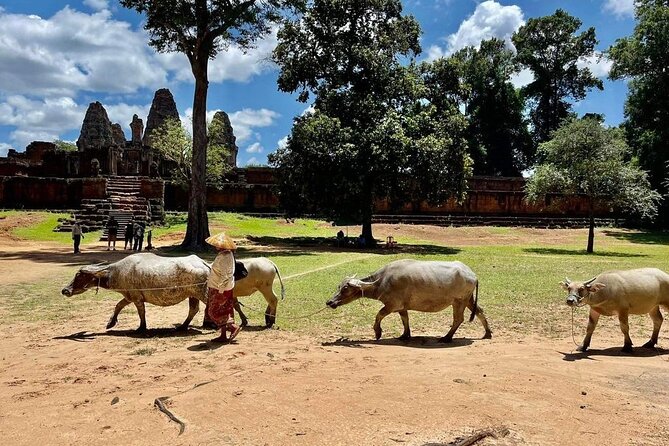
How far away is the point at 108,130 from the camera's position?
2763 inches

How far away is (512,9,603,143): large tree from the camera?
6269cm

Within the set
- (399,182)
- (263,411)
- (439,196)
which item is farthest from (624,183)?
(263,411)

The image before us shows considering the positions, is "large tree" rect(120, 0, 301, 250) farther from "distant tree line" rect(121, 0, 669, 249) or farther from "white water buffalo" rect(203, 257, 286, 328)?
"white water buffalo" rect(203, 257, 286, 328)

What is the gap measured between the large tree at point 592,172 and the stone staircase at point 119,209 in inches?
981

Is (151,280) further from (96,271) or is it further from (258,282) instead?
(258,282)

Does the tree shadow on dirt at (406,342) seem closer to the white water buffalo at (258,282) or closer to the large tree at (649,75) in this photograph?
the white water buffalo at (258,282)

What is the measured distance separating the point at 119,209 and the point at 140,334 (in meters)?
29.5

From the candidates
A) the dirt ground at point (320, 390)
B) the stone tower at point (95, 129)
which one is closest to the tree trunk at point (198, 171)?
the dirt ground at point (320, 390)

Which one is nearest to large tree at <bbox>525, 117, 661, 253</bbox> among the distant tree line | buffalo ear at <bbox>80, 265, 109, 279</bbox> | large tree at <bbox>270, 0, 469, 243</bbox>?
the distant tree line

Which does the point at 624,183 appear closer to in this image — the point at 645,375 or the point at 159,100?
the point at 645,375

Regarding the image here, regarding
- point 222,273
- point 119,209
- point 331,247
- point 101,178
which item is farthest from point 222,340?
point 101,178

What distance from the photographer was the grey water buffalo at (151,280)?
10039 millimetres

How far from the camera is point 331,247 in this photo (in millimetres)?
31234

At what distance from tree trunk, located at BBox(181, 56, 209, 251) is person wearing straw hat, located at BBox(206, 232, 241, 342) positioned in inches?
728
